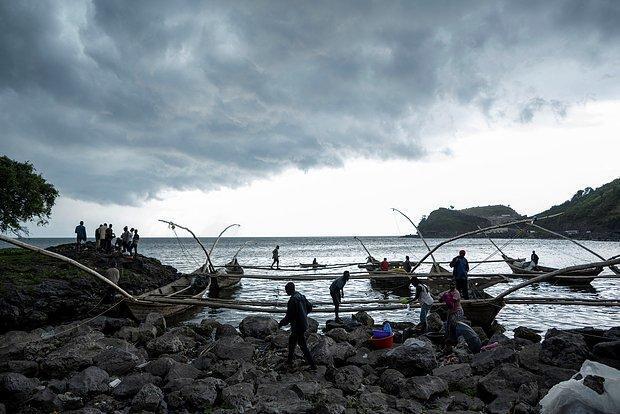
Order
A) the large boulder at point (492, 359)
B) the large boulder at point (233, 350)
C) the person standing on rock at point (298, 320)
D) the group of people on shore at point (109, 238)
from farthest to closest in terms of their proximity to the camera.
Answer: the group of people on shore at point (109, 238), the large boulder at point (233, 350), the person standing on rock at point (298, 320), the large boulder at point (492, 359)

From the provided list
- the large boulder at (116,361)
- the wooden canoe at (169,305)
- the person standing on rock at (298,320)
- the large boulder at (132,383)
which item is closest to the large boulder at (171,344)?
the large boulder at (116,361)

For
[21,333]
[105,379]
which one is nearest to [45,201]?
[21,333]

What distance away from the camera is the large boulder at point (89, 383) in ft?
25.5

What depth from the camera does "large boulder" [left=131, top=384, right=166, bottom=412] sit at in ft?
23.2

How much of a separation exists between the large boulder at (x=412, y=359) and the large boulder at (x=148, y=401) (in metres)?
4.95

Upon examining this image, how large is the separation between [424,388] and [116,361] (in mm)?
7038

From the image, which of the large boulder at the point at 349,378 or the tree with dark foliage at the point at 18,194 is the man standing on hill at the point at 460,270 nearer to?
the large boulder at the point at 349,378

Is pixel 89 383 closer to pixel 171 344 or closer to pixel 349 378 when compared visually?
pixel 171 344

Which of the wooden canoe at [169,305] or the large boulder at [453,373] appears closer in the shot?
the large boulder at [453,373]

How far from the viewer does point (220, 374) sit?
8625 millimetres

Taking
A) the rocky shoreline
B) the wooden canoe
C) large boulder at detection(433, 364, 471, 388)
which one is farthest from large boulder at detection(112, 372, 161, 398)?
large boulder at detection(433, 364, 471, 388)

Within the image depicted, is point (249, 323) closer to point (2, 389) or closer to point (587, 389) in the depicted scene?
point (2, 389)

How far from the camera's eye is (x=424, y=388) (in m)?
7.29

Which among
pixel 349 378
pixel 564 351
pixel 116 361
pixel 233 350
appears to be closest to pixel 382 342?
pixel 349 378
